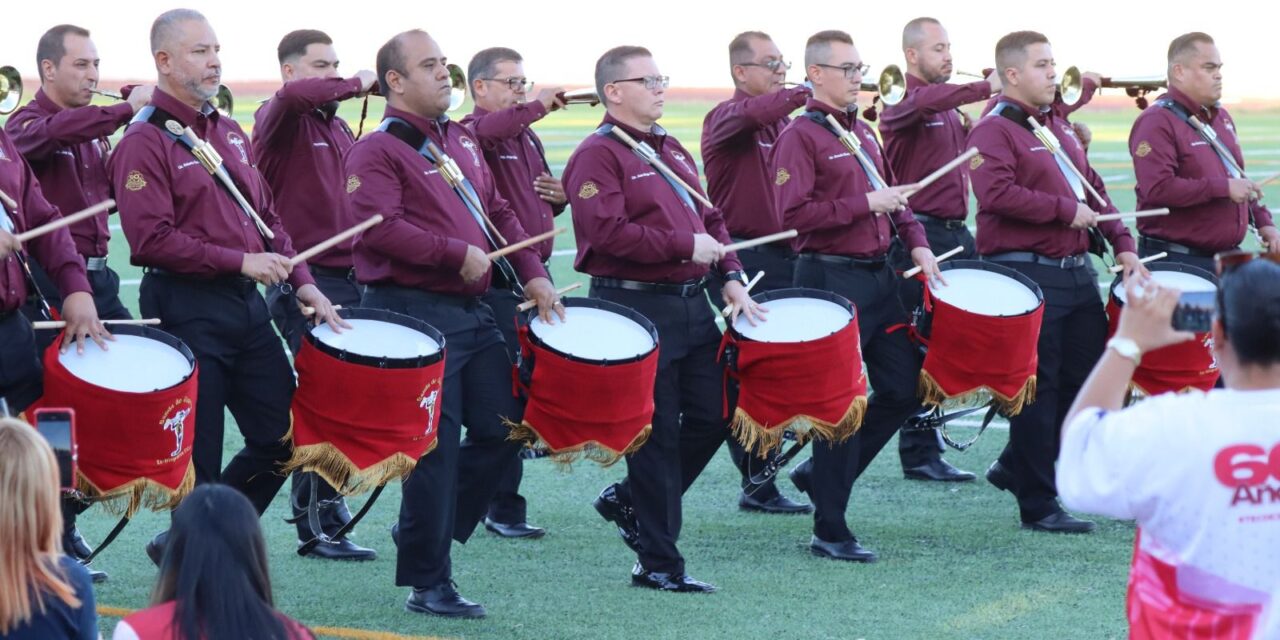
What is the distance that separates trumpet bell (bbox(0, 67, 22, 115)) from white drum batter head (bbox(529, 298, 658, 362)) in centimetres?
263

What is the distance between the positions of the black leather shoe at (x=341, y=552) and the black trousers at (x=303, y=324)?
0.06 metres

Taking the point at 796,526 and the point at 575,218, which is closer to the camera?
the point at 575,218

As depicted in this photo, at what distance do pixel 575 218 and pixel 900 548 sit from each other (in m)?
1.77

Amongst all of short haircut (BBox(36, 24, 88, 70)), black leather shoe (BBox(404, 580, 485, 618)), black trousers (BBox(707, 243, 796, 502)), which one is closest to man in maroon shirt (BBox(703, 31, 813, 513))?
black trousers (BBox(707, 243, 796, 502))

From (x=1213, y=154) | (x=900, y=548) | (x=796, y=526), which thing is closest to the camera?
(x=900, y=548)

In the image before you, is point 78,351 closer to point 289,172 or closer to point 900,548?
point 289,172

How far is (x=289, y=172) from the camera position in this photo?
24.2 feet

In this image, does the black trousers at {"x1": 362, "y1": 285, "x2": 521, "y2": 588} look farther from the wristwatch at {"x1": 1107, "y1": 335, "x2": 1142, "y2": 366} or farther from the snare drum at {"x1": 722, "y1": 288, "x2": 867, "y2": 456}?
the wristwatch at {"x1": 1107, "y1": 335, "x2": 1142, "y2": 366}

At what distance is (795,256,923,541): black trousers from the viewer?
22.5 ft

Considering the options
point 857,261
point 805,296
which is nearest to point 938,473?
point 857,261

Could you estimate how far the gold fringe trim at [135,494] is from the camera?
5273 millimetres

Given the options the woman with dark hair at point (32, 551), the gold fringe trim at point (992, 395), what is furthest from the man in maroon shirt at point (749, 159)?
the woman with dark hair at point (32, 551)

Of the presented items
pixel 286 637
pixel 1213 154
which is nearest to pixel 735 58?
pixel 1213 154

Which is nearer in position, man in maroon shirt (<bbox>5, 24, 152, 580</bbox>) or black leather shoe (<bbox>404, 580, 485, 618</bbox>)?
black leather shoe (<bbox>404, 580, 485, 618</bbox>)
